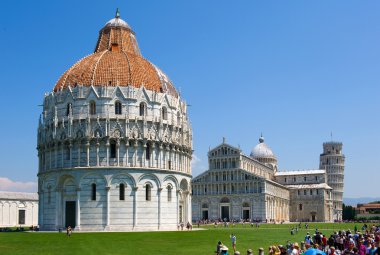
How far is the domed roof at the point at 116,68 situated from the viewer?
218ft

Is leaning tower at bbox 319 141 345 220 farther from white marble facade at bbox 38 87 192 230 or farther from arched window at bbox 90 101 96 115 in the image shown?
arched window at bbox 90 101 96 115

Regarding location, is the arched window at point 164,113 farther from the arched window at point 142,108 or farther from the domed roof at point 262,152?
the domed roof at point 262,152

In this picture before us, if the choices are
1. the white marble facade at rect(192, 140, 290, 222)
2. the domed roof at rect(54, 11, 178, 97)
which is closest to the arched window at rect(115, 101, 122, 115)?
the domed roof at rect(54, 11, 178, 97)

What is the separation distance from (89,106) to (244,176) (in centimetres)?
6172

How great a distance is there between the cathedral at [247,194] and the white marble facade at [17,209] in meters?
36.0

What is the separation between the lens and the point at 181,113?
71.8 m

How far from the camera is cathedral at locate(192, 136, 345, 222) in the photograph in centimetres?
11856

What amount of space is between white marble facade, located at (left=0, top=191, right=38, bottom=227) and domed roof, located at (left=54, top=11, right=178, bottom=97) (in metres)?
37.4

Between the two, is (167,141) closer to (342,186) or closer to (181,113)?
(181,113)

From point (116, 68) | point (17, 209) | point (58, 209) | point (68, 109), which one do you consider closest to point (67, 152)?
point (68, 109)

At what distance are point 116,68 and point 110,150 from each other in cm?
1085

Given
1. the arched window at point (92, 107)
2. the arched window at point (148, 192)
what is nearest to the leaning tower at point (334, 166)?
the arched window at point (148, 192)

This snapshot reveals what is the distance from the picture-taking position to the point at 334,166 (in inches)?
6442

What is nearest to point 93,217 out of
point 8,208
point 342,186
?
point 8,208
